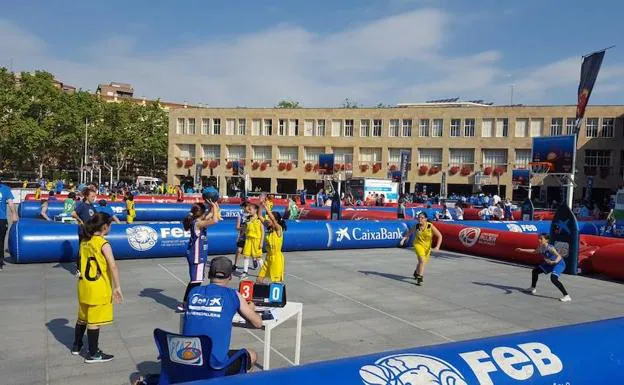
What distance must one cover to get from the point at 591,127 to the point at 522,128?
6.61 metres

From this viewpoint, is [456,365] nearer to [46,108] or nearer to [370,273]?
[370,273]

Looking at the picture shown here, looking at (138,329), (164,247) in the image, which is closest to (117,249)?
(164,247)

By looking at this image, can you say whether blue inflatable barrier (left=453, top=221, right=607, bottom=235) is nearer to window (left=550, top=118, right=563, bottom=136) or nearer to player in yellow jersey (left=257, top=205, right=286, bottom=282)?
player in yellow jersey (left=257, top=205, right=286, bottom=282)

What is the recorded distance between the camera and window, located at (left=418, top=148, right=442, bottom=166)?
58.6 metres

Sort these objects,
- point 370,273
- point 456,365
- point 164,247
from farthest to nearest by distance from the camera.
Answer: point 164,247
point 370,273
point 456,365

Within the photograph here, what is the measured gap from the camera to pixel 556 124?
177 ft

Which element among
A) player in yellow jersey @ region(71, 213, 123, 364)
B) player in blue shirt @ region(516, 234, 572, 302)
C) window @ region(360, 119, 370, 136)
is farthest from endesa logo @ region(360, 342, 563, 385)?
window @ region(360, 119, 370, 136)

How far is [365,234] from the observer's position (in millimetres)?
17672

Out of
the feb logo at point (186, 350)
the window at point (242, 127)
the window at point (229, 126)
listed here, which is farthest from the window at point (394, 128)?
the feb logo at point (186, 350)

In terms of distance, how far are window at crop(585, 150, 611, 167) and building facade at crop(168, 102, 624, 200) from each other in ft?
0.30

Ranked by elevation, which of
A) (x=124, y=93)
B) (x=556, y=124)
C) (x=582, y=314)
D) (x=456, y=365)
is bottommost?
(x=582, y=314)

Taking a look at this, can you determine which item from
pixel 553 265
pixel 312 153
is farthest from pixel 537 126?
pixel 553 265

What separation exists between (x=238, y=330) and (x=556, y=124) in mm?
54269

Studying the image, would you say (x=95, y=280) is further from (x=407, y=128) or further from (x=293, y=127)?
(x=293, y=127)
